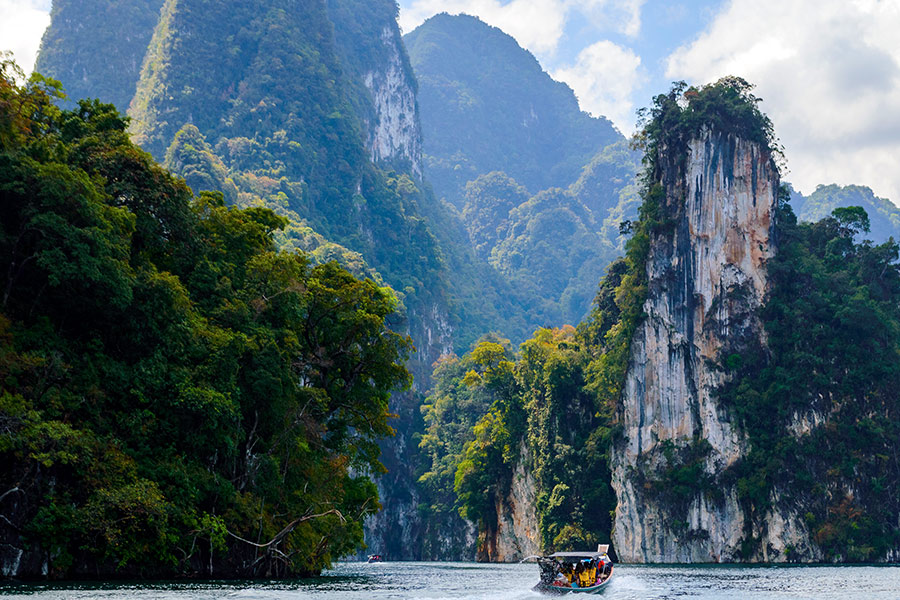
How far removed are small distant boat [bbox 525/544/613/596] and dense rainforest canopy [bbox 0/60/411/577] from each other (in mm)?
8555

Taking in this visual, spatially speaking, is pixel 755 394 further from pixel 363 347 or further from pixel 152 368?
pixel 152 368

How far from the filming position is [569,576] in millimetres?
31406

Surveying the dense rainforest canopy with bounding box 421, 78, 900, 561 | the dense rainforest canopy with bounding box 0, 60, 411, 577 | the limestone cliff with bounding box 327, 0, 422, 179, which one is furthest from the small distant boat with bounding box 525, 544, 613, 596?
the limestone cliff with bounding box 327, 0, 422, 179

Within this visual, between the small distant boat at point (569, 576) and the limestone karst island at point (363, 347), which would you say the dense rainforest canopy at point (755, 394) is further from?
the small distant boat at point (569, 576)

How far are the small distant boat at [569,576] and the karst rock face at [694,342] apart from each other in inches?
1393

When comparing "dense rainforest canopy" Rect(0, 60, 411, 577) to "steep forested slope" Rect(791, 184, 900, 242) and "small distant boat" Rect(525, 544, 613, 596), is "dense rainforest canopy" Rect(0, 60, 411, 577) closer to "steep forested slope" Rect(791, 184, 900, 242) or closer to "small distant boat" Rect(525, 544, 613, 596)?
"small distant boat" Rect(525, 544, 613, 596)

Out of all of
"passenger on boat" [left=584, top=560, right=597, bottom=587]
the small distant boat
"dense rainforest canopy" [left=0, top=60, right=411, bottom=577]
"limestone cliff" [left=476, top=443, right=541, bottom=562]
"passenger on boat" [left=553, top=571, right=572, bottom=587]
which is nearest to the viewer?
"dense rainforest canopy" [left=0, top=60, right=411, bottom=577]

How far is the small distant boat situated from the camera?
102 feet

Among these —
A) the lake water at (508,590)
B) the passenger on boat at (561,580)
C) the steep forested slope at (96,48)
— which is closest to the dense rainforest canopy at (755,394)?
the lake water at (508,590)

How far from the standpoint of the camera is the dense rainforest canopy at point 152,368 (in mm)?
25156

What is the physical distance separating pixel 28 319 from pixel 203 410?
565cm

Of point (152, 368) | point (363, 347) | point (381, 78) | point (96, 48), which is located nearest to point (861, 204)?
point (381, 78)

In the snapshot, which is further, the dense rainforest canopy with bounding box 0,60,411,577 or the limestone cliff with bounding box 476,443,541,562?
the limestone cliff with bounding box 476,443,541,562

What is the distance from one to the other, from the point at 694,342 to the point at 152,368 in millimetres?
48746
